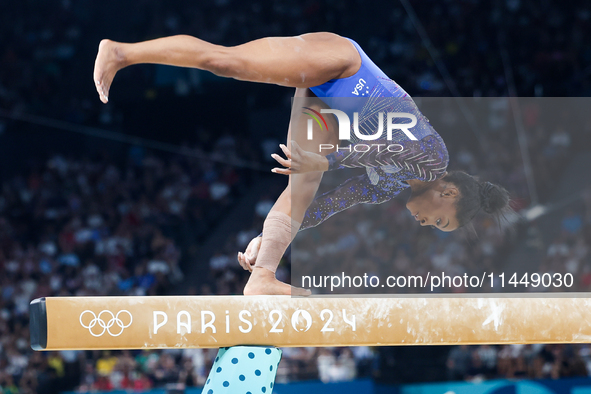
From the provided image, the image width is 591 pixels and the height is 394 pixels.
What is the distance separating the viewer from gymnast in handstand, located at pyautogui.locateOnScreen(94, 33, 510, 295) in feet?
8.44

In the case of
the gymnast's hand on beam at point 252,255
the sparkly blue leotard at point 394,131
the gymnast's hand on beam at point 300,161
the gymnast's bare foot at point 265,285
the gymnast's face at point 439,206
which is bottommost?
the gymnast's bare foot at point 265,285

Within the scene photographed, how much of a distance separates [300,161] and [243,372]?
919 millimetres

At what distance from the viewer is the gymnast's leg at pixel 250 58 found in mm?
2535

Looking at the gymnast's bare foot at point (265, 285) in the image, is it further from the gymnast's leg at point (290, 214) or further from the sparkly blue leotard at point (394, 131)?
the sparkly blue leotard at point (394, 131)

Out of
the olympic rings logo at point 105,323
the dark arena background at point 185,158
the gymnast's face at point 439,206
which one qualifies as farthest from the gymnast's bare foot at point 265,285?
the dark arena background at point 185,158

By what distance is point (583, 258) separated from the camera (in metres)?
3.03

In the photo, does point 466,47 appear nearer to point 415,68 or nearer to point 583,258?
point 415,68

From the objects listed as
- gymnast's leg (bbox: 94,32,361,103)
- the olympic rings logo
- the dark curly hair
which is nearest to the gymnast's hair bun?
the dark curly hair

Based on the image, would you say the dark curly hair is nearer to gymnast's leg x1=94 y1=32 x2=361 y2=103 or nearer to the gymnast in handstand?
the gymnast in handstand

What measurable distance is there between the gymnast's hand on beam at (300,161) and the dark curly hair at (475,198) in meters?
0.69

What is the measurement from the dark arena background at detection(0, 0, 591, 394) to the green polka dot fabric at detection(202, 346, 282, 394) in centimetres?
409

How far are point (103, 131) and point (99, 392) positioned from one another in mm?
4955

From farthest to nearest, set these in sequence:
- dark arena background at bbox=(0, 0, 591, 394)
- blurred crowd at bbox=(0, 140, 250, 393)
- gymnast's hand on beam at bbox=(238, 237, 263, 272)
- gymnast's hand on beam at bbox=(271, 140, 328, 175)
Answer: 1. blurred crowd at bbox=(0, 140, 250, 393)
2. dark arena background at bbox=(0, 0, 591, 394)
3. gymnast's hand on beam at bbox=(238, 237, 263, 272)
4. gymnast's hand on beam at bbox=(271, 140, 328, 175)

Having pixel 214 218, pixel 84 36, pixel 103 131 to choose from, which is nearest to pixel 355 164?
pixel 214 218
